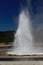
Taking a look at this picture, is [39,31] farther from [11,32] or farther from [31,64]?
[31,64]

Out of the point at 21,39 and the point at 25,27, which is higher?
the point at 25,27

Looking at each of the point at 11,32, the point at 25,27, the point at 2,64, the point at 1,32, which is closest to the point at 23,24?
the point at 25,27

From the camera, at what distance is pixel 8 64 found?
12.3 m

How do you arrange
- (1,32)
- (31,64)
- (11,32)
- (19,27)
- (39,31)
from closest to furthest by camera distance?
(31,64) < (19,27) < (39,31) < (11,32) < (1,32)


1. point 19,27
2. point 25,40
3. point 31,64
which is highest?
point 19,27

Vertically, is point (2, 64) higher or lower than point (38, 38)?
lower

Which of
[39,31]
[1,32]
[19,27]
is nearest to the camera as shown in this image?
[19,27]

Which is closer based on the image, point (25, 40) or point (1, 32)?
point (25, 40)

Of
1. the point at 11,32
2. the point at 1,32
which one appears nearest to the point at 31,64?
the point at 11,32

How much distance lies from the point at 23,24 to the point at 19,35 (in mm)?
3207

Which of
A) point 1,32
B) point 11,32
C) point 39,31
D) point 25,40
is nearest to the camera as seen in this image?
point 25,40

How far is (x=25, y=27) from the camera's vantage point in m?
33.6

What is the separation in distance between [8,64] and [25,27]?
A: 847 inches

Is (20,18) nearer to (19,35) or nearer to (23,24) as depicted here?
(23,24)
